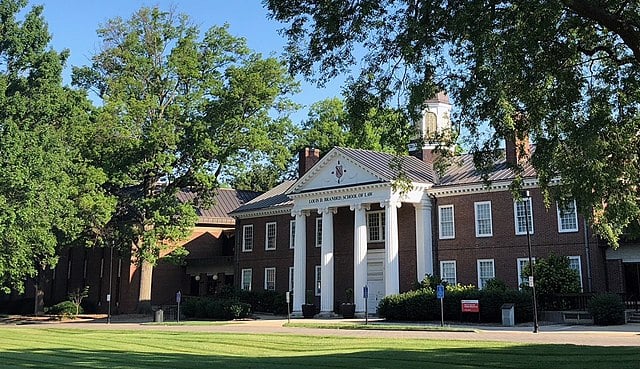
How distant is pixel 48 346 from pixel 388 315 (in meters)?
17.3

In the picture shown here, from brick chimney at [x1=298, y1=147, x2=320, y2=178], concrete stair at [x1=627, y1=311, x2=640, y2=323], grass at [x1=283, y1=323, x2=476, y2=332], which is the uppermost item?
brick chimney at [x1=298, y1=147, x2=320, y2=178]

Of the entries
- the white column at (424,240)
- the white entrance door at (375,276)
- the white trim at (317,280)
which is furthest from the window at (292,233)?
the white column at (424,240)

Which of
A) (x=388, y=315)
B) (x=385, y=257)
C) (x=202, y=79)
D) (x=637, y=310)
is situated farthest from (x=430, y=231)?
(x=202, y=79)

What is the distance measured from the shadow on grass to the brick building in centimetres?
1565

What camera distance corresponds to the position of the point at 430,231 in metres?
39.6

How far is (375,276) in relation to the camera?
4184 centimetres

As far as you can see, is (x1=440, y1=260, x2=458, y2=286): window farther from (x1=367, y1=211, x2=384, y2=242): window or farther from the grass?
the grass

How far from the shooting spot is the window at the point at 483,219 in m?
37.4

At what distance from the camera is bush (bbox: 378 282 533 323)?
102 ft

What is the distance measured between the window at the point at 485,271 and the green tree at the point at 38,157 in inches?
887

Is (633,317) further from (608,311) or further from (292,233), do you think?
(292,233)

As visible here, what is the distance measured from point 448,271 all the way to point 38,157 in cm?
2347

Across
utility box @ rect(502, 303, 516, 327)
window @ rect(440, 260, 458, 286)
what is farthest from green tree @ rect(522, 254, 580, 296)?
window @ rect(440, 260, 458, 286)

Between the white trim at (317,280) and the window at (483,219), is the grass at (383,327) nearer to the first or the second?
the window at (483,219)
